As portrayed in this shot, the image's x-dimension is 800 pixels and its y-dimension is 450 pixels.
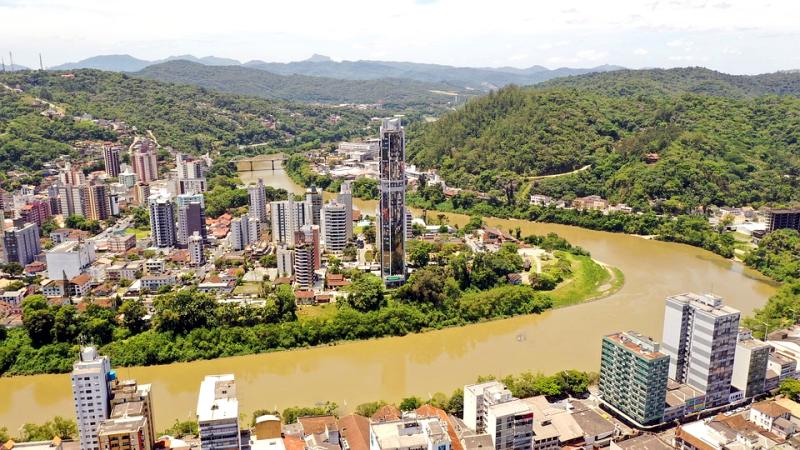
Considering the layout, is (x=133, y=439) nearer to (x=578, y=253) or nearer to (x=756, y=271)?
(x=578, y=253)

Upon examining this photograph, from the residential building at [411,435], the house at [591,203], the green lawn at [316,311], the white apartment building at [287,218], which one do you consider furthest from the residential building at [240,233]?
the house at [591,203]

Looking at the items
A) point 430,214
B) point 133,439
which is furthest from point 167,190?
point 133,439

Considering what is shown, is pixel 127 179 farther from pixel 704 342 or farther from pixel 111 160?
pixel 704 342

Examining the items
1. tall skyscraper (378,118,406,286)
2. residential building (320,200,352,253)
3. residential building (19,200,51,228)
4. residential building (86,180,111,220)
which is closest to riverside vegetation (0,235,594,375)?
tall skyscraper (378,118,406,286)

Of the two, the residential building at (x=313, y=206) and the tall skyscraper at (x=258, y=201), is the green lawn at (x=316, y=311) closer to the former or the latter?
the residential building at (x=313, y=206)

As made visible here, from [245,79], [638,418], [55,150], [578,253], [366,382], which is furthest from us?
[245,79]

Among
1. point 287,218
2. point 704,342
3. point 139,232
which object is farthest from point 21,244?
point 704,342

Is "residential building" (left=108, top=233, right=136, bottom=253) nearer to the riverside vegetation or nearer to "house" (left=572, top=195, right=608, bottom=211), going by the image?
the riverside vegetation
